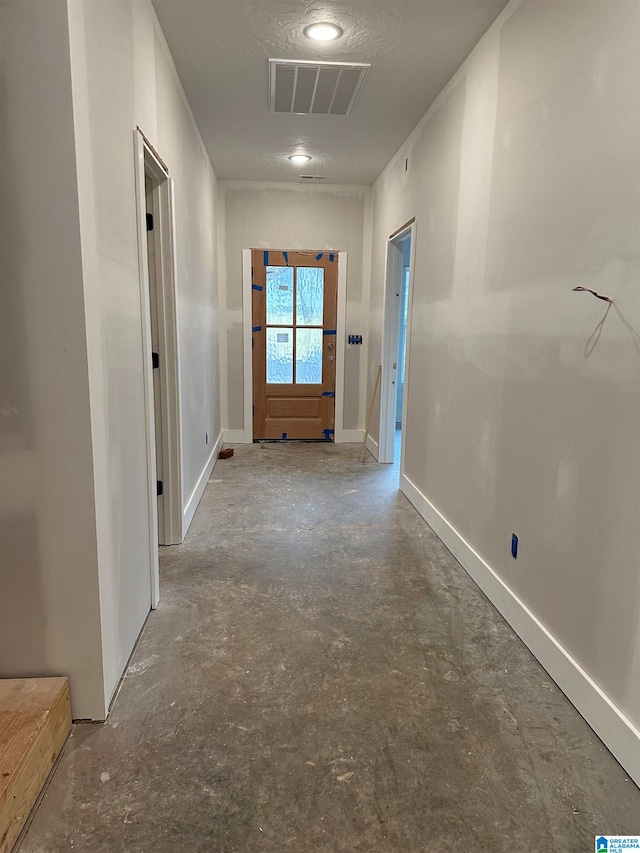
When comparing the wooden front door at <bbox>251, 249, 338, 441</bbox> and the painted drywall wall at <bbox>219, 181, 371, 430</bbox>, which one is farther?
the wooden front door at <bbox>251, 249, 338, 441</bbox>

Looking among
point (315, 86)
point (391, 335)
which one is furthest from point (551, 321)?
point (391, 335)

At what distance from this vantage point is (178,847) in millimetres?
1384

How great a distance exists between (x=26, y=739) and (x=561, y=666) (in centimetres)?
178

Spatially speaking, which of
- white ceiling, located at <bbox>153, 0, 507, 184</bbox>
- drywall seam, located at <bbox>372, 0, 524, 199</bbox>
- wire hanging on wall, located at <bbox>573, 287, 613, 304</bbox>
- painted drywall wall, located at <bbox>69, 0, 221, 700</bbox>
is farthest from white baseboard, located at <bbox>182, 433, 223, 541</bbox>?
drywall seam, located at <bbox>372, 0, 524, 199</bbox>

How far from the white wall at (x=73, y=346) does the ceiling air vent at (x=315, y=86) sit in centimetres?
108

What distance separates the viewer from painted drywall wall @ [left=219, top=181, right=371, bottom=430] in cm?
570

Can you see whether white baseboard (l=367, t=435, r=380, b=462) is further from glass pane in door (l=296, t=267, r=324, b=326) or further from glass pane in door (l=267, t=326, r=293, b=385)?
glass pane in door (l=296, t=267, r=324, b=326)

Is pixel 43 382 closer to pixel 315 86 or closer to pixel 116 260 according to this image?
pixel 116 260

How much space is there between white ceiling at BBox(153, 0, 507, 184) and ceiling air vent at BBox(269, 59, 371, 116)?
0.05 metres

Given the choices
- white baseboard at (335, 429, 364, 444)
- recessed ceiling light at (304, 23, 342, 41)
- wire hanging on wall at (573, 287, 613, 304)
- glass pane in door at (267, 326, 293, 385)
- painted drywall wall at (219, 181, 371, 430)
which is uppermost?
recessed ceiling light at (304, 23, 342, 41)

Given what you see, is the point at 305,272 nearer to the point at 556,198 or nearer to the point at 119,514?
the point at 556,198

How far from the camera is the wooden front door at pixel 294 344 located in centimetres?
582

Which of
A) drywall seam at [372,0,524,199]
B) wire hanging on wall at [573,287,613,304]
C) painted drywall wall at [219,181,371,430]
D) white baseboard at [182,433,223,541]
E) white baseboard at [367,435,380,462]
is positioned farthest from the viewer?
painted drywall wall at [219,181,371,430]

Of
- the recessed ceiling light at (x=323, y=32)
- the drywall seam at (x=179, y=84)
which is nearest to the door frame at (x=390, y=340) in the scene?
the drywall seam at (x=179, y=84)
